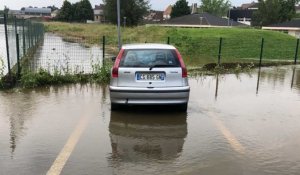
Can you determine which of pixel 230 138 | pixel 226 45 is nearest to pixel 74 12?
pixel 226 45

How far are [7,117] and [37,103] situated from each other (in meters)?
1.27

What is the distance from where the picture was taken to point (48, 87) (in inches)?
416

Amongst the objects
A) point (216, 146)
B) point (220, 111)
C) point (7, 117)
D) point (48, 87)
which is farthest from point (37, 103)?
point (216, 146)

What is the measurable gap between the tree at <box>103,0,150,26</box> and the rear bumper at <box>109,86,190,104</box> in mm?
64208

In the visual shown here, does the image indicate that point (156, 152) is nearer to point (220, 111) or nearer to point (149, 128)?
point (149, 128)

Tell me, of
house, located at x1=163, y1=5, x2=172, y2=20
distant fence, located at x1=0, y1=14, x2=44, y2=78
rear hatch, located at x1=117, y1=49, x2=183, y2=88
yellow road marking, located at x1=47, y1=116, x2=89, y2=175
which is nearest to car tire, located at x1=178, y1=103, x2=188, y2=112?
rear hatch, located at x1=117, y1=49, x2=183, y2=88

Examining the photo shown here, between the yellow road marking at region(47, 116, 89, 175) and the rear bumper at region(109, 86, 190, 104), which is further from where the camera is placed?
the rear bumper at region(109, 86, 190, 104)

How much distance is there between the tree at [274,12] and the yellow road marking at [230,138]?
3593 inches

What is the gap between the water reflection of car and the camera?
18.0 feet

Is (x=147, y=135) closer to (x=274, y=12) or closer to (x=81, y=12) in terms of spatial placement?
(x=274, y=12)

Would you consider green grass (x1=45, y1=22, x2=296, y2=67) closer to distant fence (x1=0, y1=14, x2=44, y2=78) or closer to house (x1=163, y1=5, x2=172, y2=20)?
distant fence (x1=0, y1=14, x2=44, y2=78)

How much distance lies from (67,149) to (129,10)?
221 feet

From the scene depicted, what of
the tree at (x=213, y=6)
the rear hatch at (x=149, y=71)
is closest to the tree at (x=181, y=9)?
the tree at (x=213, y=6)

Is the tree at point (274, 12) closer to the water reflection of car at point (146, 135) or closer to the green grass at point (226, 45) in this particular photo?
the green grass at point (226, 45)
